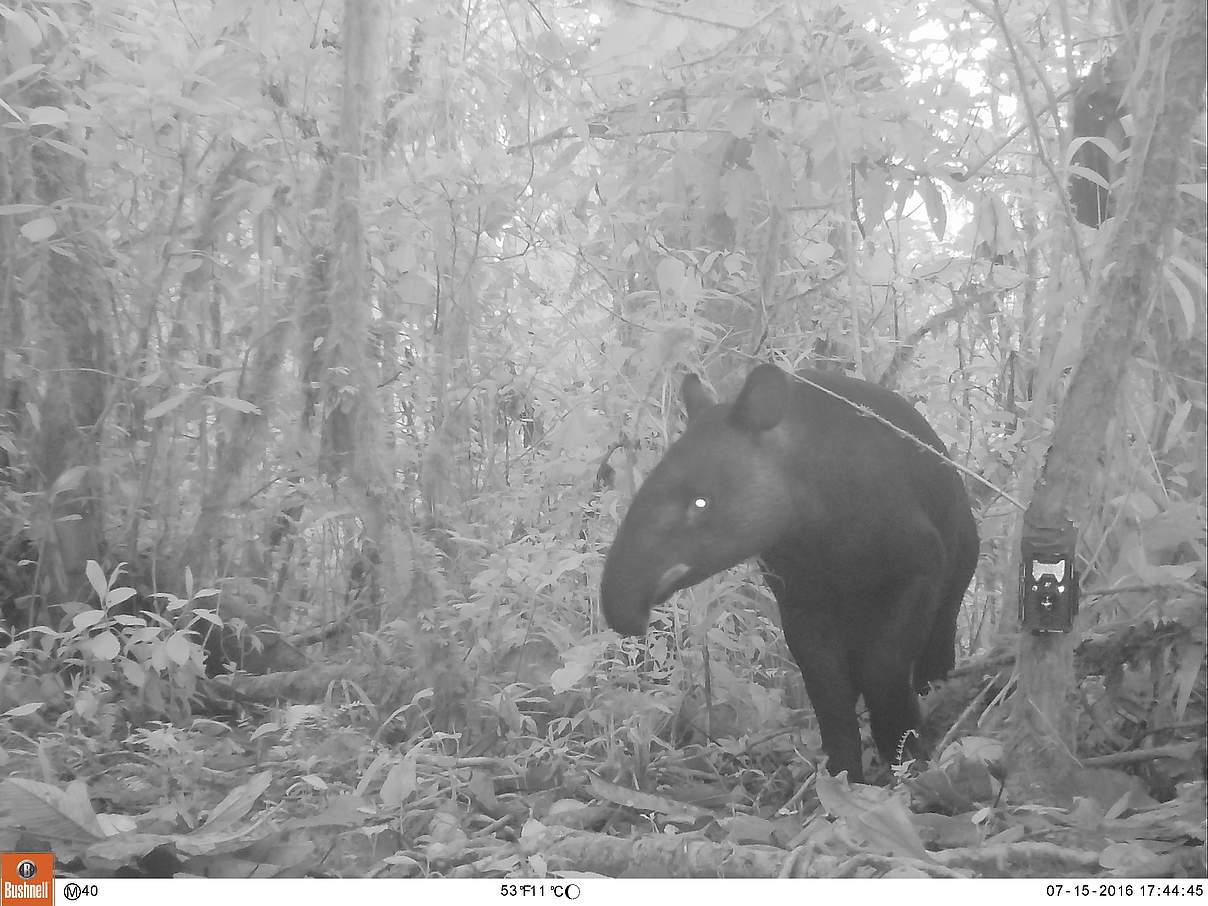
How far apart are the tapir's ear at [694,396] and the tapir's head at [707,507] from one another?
0.10m

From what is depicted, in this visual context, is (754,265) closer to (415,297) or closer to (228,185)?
(415,297)

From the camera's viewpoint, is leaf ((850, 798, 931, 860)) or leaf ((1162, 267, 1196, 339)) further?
leaf ((1162, 267, 1196, 339))

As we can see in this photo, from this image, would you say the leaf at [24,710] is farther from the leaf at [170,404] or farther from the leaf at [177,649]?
the leaf at [170,404]

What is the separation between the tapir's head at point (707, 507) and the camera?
3.33 meters

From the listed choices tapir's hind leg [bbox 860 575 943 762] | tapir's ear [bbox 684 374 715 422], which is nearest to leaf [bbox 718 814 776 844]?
tapir's hind leg [bbox 860 575 943 762]

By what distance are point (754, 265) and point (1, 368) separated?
316 centimetres

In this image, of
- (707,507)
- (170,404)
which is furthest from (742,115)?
(170,404)

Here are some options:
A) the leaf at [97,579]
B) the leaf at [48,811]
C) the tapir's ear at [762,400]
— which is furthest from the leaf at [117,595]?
the tapir's ear at [762,400]

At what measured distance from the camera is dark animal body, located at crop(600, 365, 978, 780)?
3.41 metres

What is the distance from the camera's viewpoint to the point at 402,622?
414cm

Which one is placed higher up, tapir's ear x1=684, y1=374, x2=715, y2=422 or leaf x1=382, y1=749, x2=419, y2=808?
tapir's ear x1=684, y1=374, x2=715, y2=422

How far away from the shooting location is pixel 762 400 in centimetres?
344

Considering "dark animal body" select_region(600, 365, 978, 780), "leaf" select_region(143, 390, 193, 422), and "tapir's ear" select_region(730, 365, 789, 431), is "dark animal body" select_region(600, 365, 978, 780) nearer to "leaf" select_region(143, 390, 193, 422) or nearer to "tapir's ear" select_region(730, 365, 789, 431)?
"tapir's ear" select_region(730, 365, 789, 431)

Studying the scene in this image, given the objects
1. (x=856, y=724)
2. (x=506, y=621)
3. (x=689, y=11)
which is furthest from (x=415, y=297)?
(x=856, y=724)
